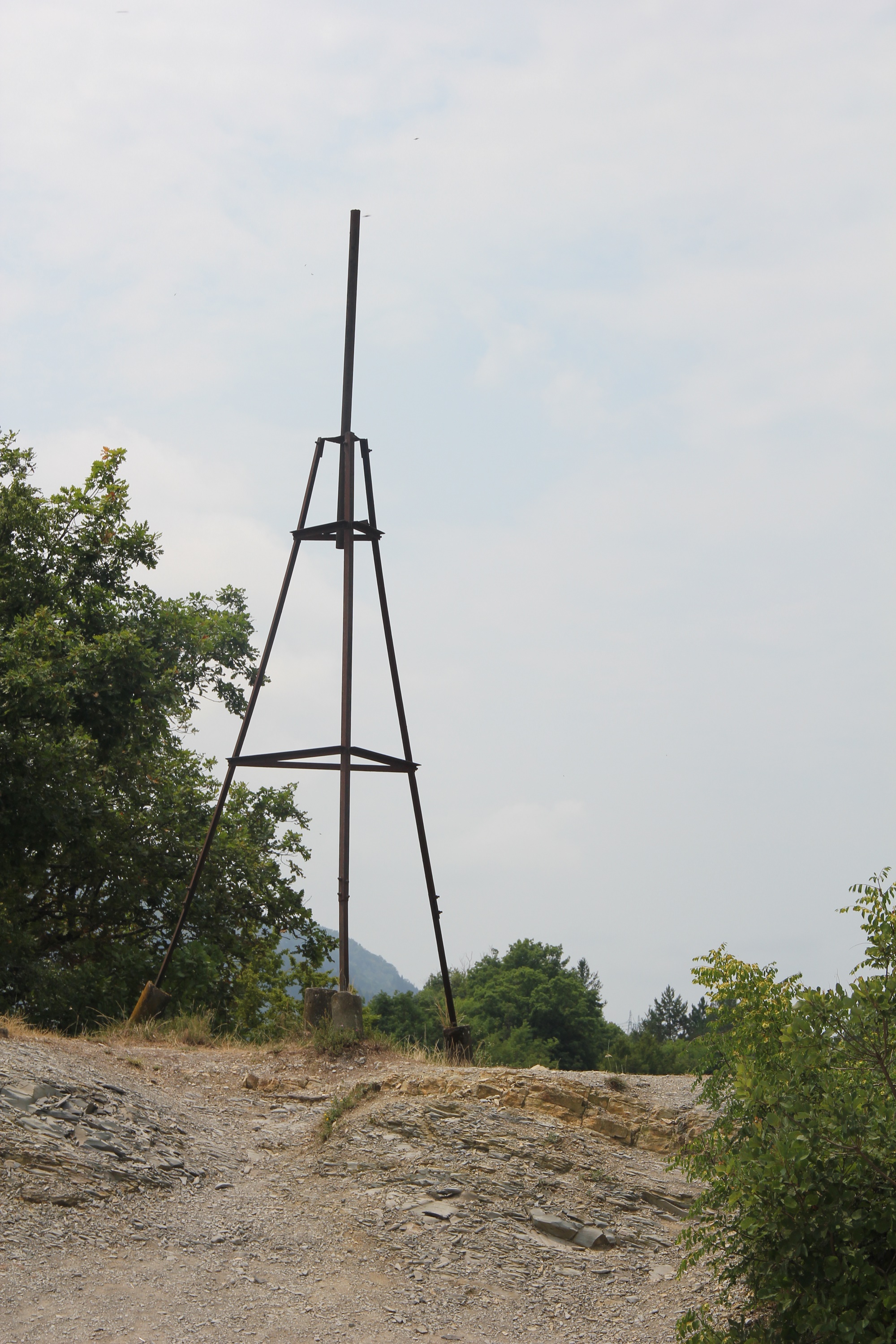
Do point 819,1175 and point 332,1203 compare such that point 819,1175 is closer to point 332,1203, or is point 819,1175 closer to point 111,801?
point 332,1203

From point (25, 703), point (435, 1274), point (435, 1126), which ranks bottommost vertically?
point (435, 1274)

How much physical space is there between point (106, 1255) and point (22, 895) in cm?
1077

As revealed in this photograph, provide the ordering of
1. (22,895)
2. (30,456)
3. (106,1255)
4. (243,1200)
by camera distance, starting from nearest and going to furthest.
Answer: (106,1255) < (243,1200) < (22,895) < (30,456)

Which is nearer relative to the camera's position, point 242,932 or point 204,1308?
point 204,1308

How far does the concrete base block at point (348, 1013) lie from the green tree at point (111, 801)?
5170mm

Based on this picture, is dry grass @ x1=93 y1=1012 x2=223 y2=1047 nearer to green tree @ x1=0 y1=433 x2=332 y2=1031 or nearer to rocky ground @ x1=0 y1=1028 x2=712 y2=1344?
rocky ground @ x1=0 y1=1028 x2=712 y2=1344

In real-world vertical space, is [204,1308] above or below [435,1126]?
below

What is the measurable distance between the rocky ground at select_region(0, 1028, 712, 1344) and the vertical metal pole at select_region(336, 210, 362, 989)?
5.21 feet

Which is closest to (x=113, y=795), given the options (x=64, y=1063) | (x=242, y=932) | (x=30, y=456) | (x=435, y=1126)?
(x=242, y=932)

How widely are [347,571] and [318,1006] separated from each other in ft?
14.8

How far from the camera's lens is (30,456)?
55.6 feet

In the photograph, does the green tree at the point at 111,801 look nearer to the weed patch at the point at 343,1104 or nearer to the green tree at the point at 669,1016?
the weed patch at the point at 343,1104

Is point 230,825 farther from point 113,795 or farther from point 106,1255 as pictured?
point 106,1255

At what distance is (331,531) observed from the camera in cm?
1161
